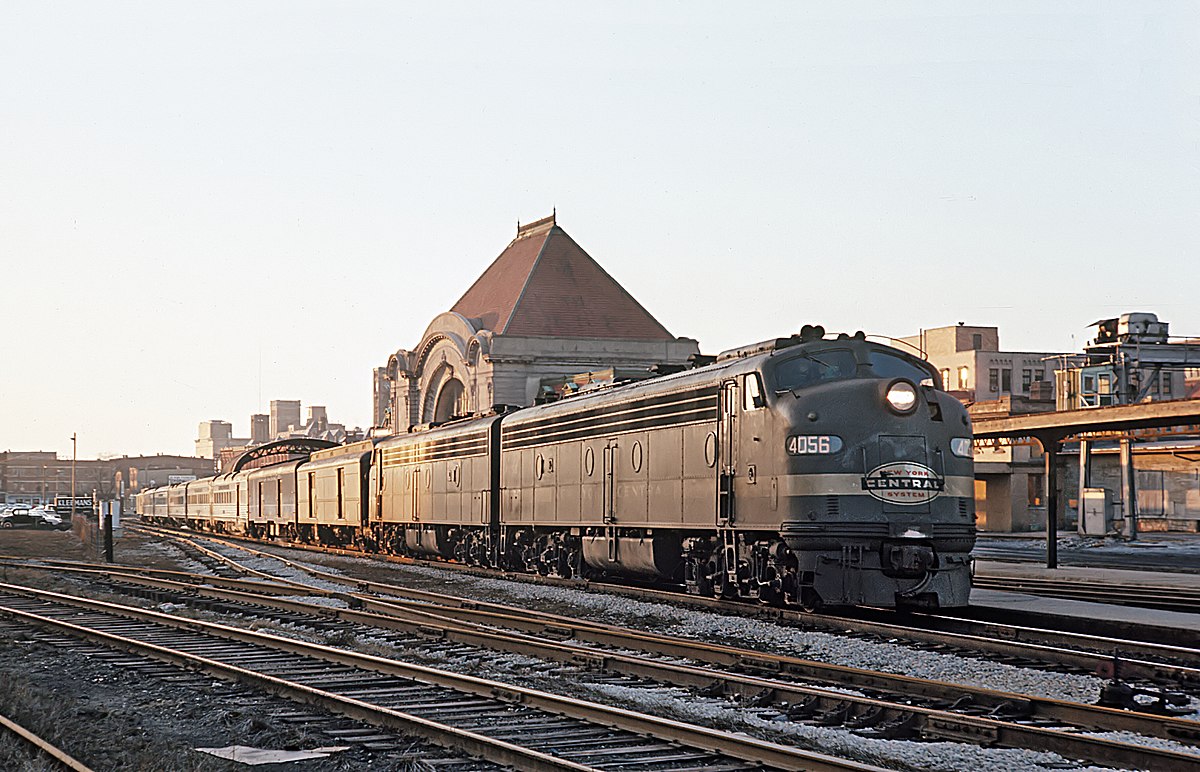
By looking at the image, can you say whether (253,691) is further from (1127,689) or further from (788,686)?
(1127,689)

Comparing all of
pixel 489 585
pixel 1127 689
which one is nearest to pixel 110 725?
pixel 1127 689

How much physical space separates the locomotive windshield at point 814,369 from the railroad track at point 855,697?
439 centimetres

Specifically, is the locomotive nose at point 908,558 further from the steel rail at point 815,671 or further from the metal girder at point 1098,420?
the metal girder at point 1098,420

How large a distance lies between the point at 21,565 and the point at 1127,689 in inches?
1194

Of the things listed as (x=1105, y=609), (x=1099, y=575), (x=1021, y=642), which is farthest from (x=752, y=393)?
(x=1099, y=575)

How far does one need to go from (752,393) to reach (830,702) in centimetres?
813

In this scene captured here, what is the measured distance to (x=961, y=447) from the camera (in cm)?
1817

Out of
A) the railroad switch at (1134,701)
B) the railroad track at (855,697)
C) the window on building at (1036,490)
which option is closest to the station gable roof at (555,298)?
the window on building at (1036,490)

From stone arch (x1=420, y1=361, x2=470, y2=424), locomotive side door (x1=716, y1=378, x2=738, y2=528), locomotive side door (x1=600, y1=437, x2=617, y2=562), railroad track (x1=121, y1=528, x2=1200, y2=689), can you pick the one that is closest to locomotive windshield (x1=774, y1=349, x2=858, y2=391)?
locomotive side door (x1=716, y1=378, x2=738, y2=528)

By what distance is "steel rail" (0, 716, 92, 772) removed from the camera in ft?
29.6

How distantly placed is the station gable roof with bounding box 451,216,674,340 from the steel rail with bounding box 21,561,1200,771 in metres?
73.4

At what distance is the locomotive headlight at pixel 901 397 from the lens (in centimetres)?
1753

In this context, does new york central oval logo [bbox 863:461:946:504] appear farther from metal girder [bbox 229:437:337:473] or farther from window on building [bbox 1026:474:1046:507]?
metal girder [bbox 229:437:337:473]

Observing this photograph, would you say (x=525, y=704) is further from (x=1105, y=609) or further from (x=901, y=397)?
(x=1105, y=609)
